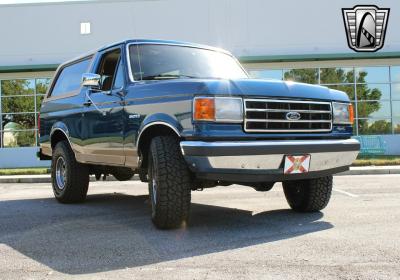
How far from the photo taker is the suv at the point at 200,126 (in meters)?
4.83

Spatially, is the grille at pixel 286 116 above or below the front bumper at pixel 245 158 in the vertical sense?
above

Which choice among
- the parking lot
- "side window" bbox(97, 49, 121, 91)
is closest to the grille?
the parking lot

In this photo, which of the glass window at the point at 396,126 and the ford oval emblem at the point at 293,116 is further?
the glass window at the point at 396,126

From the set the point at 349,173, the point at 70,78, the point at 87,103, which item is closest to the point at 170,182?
the point at 87,103

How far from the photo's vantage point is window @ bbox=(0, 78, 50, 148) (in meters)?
23.1

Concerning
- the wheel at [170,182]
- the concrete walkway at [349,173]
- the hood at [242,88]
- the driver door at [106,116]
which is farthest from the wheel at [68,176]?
the concrete walkway at [349,173]

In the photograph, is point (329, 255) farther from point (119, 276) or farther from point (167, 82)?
point (167, 82)

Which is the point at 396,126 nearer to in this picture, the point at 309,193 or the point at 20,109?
the point at 20,109

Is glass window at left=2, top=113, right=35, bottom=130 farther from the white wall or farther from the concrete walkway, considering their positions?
the concrete walkway

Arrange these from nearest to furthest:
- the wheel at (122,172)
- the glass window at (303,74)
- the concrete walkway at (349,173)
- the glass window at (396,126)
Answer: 1. the wheel at (122,172)
2. the concrete walkway at (349,173)
3. the glass window at (303,74)
4. the glass window at (396,126)

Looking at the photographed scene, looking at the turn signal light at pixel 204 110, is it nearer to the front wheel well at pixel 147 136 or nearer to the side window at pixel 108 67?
the front wheel well at pixel 147 136

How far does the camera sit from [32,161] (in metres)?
22.4

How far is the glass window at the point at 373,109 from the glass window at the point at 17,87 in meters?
13.9

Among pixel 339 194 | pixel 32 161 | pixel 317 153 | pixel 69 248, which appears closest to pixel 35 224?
pixel 69 248
